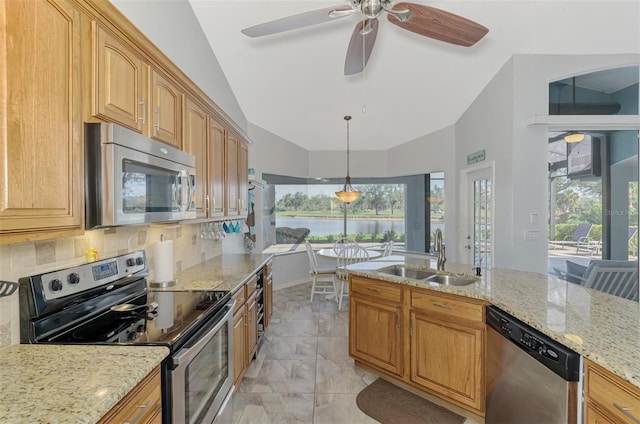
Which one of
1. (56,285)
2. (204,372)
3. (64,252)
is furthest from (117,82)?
(204,372)

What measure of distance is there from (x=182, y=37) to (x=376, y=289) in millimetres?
2818

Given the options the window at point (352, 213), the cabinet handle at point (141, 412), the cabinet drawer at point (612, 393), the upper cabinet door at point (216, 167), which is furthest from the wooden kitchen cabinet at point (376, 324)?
the window at point (352, 213)

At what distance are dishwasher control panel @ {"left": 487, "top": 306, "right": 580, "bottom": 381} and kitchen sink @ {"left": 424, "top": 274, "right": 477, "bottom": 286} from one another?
1.68ft

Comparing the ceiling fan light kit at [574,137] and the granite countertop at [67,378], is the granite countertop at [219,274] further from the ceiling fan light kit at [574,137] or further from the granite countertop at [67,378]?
the ceiling fan light kit at [574,137]

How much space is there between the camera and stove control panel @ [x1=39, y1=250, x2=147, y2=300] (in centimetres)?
139

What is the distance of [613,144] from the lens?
11.6 ft

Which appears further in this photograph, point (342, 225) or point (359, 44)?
point (342, 225)

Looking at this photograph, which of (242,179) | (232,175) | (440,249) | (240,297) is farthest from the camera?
(242,179)

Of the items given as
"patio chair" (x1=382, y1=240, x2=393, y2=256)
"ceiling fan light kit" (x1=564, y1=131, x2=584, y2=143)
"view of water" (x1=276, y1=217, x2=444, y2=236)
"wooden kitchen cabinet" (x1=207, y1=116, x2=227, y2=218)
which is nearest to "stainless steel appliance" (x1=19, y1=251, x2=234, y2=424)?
"wooden kitchen cabinet" (x1=207, y1=116, x2=227, y2=218)

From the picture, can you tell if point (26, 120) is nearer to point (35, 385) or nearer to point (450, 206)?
point (35, 385)

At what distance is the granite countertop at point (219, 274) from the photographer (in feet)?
7.48

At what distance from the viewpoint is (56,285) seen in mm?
1413

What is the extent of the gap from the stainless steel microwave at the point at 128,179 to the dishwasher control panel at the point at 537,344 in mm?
1983

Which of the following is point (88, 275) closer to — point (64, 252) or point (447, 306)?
point (64, 252)
